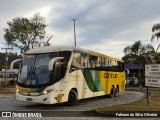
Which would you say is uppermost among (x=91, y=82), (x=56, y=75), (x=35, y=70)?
(x=35, y=70)

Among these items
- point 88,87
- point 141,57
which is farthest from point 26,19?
point 88,87

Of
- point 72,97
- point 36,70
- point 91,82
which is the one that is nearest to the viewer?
point 36,70

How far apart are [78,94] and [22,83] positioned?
12.2ft

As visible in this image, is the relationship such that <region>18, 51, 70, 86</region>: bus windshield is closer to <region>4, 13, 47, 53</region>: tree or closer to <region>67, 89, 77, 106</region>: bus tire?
<region>67, 89, 77, 106</region>: bus tire

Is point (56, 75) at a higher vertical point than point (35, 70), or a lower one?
lower

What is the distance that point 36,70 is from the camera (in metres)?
17.1

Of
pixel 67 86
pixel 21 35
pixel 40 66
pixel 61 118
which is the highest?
pixel 21 35

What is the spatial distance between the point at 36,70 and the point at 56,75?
107 cm

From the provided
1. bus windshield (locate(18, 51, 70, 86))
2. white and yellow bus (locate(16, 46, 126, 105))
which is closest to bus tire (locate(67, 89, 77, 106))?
white and yellow bus (locate(16, 46, 126, 105))

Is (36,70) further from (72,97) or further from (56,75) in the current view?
(72,97)

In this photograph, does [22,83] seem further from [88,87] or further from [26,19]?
[26,19]

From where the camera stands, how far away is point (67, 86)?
18.0 metres

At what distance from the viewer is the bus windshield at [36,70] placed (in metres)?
16.9

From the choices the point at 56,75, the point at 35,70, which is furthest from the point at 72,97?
the point at 35,70
